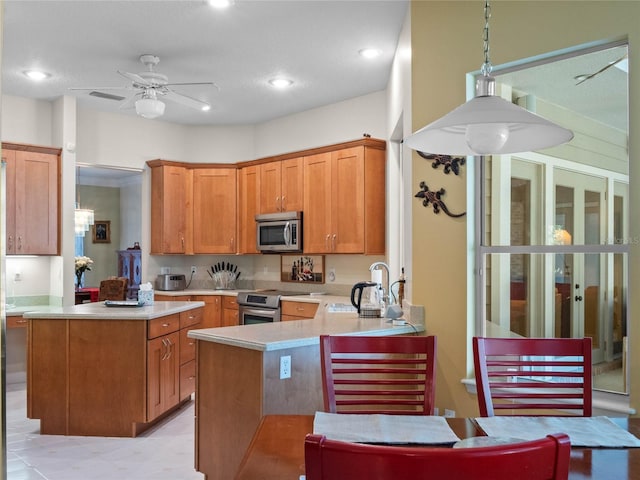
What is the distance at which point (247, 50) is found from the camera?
4.39m

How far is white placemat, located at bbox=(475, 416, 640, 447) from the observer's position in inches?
63.7

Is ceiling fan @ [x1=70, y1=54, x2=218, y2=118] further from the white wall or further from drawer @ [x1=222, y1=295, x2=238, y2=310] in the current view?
drawer @ [x1=222, y1=295, x2=238, y2=310]

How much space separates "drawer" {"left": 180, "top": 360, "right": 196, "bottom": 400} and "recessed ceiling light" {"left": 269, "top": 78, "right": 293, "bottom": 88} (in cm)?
257

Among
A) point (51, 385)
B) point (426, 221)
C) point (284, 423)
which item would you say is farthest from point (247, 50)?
point (284, 423)

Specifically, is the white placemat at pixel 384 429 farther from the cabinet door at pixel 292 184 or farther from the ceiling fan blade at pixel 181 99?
the cabinet door at pixel 292 184

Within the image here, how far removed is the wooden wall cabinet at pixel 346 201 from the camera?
525 centimetres

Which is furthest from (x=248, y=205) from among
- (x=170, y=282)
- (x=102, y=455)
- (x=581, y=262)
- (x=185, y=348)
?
(x=581, y=262)

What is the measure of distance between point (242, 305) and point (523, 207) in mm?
3579

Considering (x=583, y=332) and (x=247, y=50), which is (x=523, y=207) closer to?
(x=583, y=332)

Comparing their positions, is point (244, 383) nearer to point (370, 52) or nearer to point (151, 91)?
point (151, 91)

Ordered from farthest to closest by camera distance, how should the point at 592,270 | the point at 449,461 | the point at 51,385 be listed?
1. the point at 51,385
2. the point at 592,270
3. the point at 449,461

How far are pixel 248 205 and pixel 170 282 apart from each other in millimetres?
1243

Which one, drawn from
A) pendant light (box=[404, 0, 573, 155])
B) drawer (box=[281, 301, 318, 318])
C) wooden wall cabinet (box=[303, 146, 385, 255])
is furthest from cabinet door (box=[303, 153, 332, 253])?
pendant light (box=[404, 0, 573, 155])

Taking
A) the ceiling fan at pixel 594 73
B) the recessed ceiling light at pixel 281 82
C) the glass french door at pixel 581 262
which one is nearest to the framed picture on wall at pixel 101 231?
the recessed ceiling light at pixel 281 82
